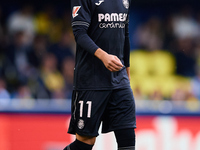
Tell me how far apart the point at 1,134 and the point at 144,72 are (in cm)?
311

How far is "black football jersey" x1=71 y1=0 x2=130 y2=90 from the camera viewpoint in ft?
10.4

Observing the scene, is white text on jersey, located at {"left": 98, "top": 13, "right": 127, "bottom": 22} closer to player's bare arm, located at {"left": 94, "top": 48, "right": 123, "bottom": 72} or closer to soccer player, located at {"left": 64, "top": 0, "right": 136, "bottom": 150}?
soccer player, located at {"left": 64, "top": 0, "right": 136, "bottom": 150}

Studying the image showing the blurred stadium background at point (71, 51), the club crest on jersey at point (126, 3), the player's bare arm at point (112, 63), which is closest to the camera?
the player's bare arm at point (112, 63)

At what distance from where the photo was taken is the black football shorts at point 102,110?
326 centimetres

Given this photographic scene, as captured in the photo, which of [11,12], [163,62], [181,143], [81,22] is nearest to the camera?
[81,22]

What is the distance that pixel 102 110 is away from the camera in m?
3.27

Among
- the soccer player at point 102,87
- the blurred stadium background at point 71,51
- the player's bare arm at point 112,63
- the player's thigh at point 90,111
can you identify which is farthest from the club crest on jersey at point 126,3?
the blurred stadium background at point 71,51

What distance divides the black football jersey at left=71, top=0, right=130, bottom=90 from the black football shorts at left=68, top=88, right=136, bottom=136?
6 cm

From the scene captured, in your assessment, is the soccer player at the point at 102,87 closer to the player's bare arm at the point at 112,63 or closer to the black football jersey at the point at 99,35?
the black football jersey at the point at 99,35

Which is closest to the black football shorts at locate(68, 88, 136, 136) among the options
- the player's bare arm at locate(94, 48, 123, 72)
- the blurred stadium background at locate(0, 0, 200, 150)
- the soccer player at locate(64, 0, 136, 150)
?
the soccer player at locate(64, 0, 136, 150)

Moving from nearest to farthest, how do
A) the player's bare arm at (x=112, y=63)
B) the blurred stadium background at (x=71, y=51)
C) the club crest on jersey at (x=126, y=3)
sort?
1. the player's bare arm at (x=112, y=63)
2. the club crest on jersey at (x=126, y=3)
3. the blurred stadium background at (x=71, y=51)

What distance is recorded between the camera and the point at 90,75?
131 inches

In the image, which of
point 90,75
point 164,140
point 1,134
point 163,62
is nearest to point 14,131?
point 1,134

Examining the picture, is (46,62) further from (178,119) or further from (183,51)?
(178,119)
